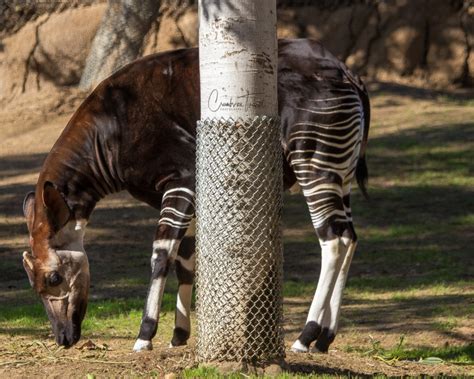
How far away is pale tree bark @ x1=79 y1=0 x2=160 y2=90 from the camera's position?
17.8m

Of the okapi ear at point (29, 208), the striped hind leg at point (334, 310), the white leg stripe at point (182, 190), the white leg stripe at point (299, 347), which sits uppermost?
the white leg stripe at point (182, 190)

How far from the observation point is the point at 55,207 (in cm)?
789

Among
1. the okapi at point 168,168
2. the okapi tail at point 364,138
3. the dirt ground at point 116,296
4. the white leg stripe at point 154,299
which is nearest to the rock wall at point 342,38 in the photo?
the dirt ground at point 116,296

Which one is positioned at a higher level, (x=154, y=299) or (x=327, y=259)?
(x=327, y=259)

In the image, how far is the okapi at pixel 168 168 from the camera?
313 inches

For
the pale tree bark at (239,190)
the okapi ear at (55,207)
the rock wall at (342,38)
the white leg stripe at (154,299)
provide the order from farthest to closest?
1. the rock wall at (342,38)
2. the white leg stripe at (154,299)
3. the okapi ear at (55,207)
4. the pale tree bark at (239,190)

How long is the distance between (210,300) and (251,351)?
0.35 m

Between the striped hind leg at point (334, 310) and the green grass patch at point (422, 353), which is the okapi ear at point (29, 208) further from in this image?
the green grass patch at point (422, 353)

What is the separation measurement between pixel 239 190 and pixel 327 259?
1827 mm

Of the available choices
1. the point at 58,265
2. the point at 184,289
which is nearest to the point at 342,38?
the point at 184,289

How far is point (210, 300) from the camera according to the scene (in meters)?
6.30

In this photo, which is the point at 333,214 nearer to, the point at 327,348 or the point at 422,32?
the point at 327,348

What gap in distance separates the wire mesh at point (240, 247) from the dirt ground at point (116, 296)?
30cm

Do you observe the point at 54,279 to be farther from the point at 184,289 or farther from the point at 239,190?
the point at 239,190
